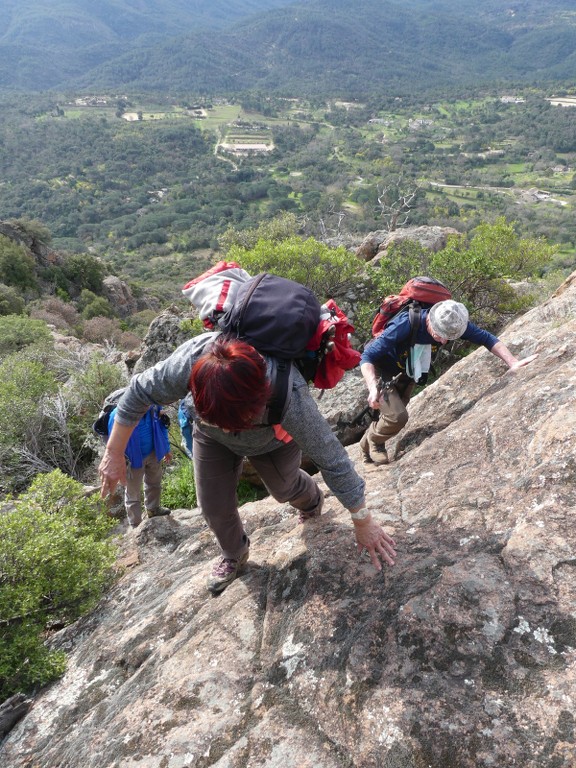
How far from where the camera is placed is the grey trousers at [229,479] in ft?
11.7

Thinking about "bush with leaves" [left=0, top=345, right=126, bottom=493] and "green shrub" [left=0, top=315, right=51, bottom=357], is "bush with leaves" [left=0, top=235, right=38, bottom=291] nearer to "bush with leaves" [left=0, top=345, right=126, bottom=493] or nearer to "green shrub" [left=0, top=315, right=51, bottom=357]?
"green shrub" [left=0, top=315, right=51, bottom=357]

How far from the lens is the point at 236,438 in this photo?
3295 mm

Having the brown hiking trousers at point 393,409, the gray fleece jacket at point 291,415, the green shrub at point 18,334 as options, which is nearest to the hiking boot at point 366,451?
the brown hiking trousers at point 393,409

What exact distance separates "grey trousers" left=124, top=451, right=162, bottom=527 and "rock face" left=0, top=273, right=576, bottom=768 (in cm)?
189

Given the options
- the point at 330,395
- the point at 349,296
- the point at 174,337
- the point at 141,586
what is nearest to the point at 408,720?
the point at 141,586

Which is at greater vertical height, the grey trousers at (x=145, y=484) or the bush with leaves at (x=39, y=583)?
the bush with leaves at (x=39, y=583)

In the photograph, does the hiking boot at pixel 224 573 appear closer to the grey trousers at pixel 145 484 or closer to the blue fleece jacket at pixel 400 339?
the blue fleece jacket at pixel 400 339

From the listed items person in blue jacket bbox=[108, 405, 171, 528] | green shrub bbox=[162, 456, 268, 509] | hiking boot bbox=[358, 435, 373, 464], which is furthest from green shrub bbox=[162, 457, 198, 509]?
hiking boot bbox=[358, 435, 373, 464]

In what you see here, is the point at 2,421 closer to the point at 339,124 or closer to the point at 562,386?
the point at 562,386

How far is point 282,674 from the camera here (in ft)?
9.54

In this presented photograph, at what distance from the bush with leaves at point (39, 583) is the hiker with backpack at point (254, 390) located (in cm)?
140

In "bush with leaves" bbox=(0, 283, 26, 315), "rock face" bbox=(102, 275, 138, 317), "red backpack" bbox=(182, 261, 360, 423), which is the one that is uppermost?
"red backpack" bbox=(182, 261, 360, 423)

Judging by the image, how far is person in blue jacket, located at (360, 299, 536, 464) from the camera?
182 inches

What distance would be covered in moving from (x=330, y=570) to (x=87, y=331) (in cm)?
3334
